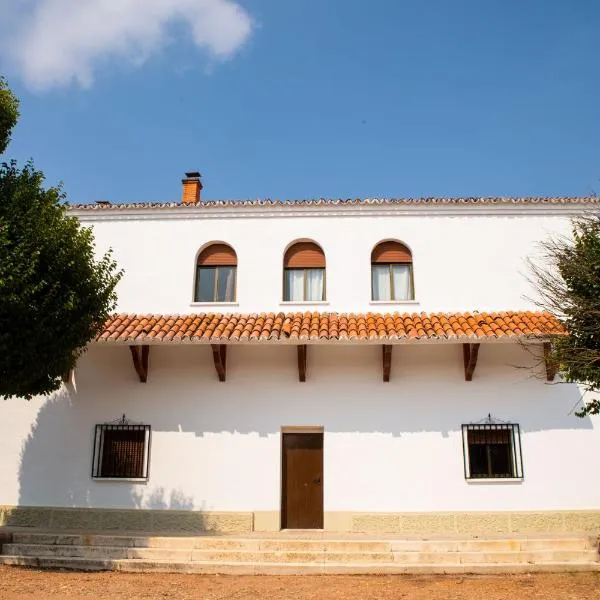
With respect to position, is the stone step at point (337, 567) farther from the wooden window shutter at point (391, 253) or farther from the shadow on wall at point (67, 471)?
the wooden window shutter at point (391, 253)

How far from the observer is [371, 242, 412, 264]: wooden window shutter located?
48.4 feet

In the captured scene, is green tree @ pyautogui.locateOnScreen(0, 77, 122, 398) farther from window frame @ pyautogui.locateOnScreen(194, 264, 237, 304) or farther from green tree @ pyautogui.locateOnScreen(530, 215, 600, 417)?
green tree @ pyautogui.locateOnScreen(530, 215, 600, 417)

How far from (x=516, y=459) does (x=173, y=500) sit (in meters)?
6.99

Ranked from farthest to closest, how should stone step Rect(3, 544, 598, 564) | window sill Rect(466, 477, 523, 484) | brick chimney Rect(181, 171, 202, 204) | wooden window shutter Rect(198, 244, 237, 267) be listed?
brick chimney Rect(181, 171, 202, 204) < wooden window shutter Rect(198, 244, 237, 267) < window sill Rect(466, 477, 523, 484) < stone step Rect(3, 544, 598, 564)

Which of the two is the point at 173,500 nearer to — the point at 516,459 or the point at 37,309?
the point at 37,309

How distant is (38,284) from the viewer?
32.4 feet

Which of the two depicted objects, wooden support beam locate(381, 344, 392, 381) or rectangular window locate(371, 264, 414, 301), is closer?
wooden support beam locate(381, 344, 392, 381)

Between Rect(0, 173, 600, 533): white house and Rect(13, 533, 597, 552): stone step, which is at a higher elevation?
Rect(0, 173, 600, 533): white house

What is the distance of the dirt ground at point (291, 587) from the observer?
8.86 metres

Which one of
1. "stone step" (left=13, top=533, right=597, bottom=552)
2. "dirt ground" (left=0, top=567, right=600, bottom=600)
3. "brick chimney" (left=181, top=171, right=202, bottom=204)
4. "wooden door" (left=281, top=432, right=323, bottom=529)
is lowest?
"dirt ground" (left=0, top=567, right=600, bottom=600)

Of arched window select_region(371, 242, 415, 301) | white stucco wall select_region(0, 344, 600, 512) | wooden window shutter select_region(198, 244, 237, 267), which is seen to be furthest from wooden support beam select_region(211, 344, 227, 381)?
arched window select_region(371, 242, 415, 301)

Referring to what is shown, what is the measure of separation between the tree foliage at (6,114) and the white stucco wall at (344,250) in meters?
4.49

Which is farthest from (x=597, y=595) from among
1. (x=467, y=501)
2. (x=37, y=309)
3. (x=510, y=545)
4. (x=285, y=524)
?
(x=37, y=309)

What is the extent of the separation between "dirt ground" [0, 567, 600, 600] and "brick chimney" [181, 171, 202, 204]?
9695 mm
